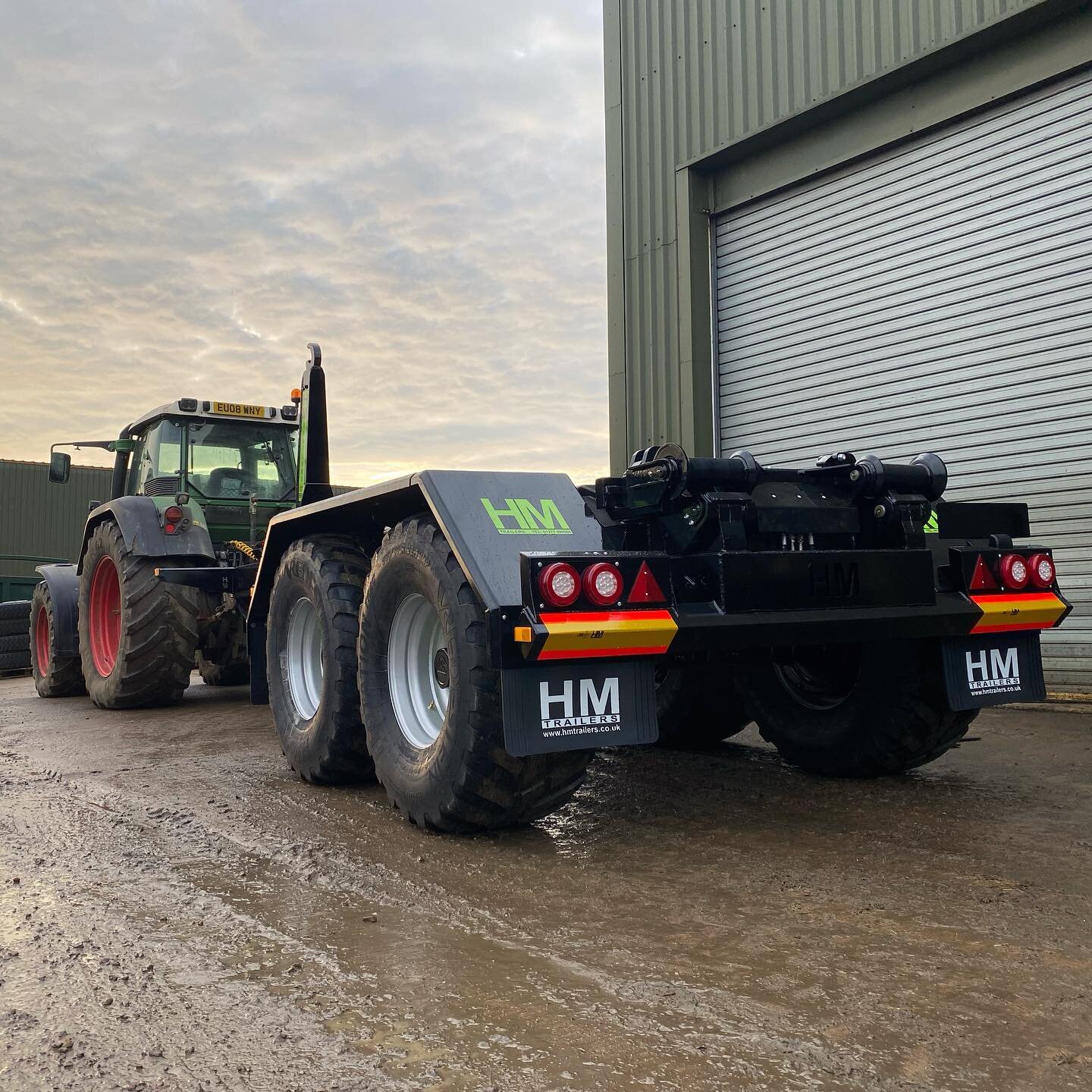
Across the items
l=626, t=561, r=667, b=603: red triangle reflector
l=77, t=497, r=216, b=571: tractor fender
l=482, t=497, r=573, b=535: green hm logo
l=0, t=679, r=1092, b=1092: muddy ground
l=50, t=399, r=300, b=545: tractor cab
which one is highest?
l=50, t=399, r=300, b=545: tractor cab

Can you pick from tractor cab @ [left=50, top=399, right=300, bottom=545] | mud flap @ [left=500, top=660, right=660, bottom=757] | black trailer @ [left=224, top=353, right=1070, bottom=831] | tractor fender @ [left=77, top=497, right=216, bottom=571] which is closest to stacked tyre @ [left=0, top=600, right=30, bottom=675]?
tractor cab @ [left=50, top=399, right=300, bottom=545]

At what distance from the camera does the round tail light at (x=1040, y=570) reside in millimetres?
4449

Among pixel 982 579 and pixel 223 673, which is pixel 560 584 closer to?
pixel 982 579

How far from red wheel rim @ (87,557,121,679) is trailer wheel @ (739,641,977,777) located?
633 centimetres

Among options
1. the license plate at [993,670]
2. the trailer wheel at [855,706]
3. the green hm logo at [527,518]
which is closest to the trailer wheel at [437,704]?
the green hm logo at [527,518]

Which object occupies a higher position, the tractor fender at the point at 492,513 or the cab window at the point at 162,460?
the cab window at the point at 162,460

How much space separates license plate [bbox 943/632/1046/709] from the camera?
4336mm

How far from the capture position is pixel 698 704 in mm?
5707

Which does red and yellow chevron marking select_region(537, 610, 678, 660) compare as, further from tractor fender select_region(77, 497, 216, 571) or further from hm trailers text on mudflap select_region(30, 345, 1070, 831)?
tractor fender select_region(77, 497, 216, 571)

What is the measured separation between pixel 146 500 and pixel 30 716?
2.00m

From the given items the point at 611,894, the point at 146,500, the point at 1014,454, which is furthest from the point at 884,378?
the point at 611,894

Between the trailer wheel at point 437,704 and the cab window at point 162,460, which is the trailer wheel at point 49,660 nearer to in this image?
the cab window at point 162,460

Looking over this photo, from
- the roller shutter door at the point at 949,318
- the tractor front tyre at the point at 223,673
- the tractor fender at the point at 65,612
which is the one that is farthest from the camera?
the tractor front tyre at the point at 223,673

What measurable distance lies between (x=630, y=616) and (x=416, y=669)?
4.13 ft
